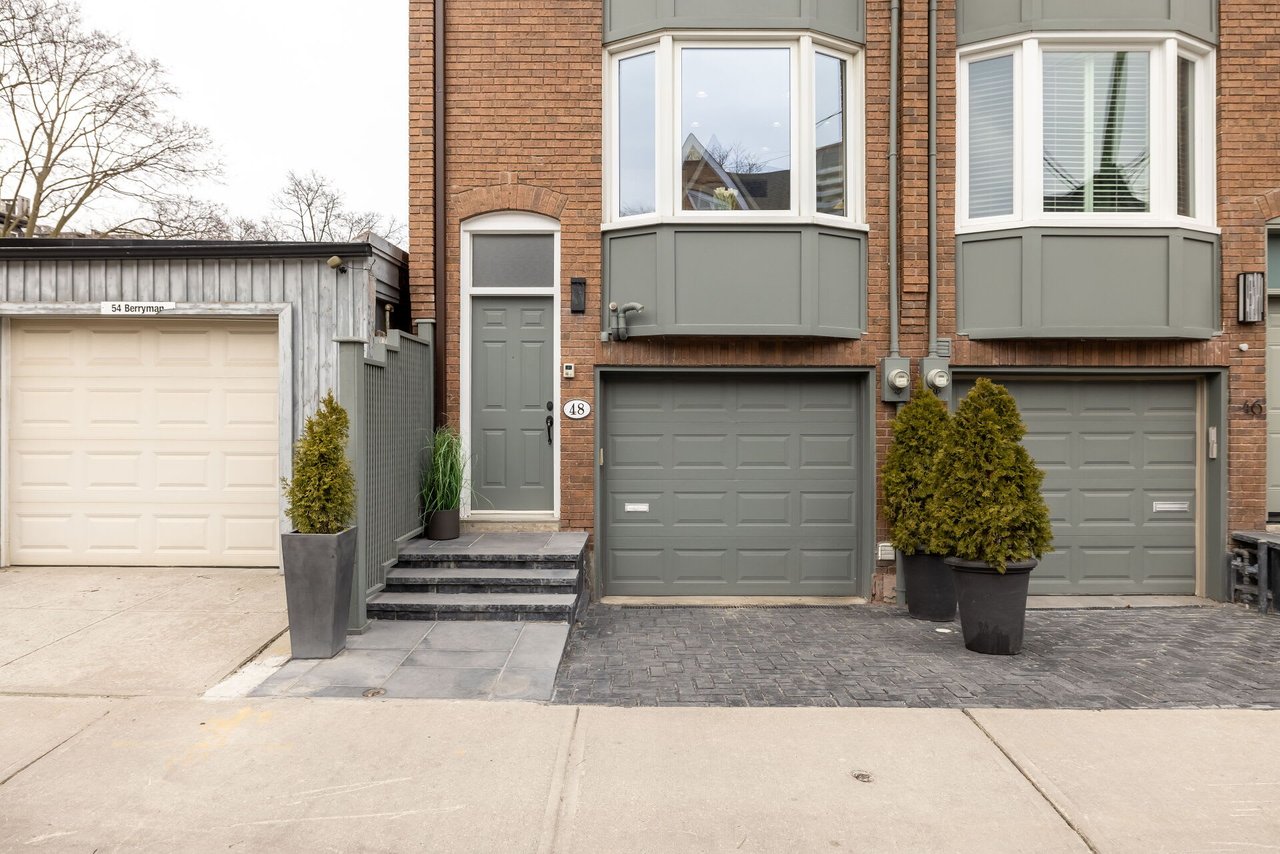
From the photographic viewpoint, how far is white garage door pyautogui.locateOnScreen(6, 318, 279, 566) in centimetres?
718

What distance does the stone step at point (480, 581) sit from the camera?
19.7 feet

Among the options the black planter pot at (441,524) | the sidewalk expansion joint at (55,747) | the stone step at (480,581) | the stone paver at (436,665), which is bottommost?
the sidewalk expansion joint at (55,747)

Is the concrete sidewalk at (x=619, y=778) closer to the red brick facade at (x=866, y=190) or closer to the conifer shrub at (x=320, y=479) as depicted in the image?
the conifer shrub at (x=320, y=479)

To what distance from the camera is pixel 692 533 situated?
726cm

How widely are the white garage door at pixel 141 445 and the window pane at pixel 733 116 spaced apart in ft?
14.9

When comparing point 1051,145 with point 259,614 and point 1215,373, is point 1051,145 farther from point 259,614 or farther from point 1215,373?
point 259,614

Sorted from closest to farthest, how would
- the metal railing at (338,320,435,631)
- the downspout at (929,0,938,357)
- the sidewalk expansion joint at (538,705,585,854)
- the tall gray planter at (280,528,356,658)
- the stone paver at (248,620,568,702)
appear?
1. the sidewalk expansion joint at (538,705,585,854)
2. the stone paver at (248,620,568,702)
3. the tall gray planter at (280,528,356,658)
4. the metal railing at (338,320,435,631)
5. the downspout at (929,0,938,357)

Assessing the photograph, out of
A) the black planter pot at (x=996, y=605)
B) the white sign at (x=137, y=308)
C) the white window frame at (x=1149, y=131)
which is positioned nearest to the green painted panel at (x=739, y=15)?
the white window frame at (x=1149, y=131)

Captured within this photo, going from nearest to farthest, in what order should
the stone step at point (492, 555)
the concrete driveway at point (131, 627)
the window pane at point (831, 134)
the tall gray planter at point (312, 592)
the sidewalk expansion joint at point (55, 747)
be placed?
the sidewalk expansion joint at point (55, 747), the concrete driveway at point (131, 627), the tall gray planter at point (312, 592), the stone step at point (492, 555), the window pane at point (831, 134)

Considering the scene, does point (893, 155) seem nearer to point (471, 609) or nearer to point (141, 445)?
point (471, 609)

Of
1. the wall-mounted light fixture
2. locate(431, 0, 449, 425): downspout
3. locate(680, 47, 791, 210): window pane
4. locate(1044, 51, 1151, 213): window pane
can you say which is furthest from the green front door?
the wall-mounted light fixture

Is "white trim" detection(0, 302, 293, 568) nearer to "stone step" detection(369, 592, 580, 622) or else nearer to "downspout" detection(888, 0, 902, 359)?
"stone step" detection(369, 592, 580, 622)

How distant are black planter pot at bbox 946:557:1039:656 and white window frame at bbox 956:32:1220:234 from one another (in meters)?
3.41

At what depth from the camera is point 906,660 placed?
523cm
